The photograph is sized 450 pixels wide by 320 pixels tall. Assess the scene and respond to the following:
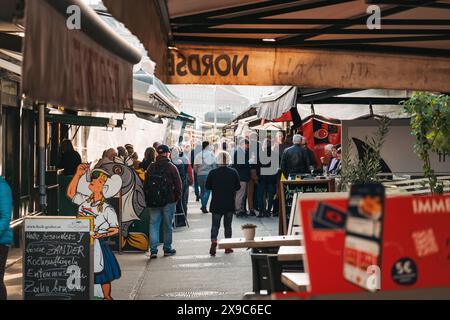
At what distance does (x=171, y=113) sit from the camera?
2102cm

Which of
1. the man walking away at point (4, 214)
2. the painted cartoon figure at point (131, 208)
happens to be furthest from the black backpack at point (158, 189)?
the man walking away at point (4, 214)

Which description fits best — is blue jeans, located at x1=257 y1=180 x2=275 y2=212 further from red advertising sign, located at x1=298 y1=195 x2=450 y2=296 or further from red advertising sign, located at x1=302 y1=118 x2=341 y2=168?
red advertising sign, located at x1=298 y1=195 x2=450 y2=296

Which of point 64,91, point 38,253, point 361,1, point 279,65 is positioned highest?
point 361,1

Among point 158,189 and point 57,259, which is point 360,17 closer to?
point 57,259

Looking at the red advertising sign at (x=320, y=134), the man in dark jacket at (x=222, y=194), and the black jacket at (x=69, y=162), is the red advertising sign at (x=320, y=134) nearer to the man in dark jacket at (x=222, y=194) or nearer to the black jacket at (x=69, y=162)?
the black jacket at (x=69, y=162)

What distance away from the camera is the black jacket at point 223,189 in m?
13.6

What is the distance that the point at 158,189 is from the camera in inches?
526

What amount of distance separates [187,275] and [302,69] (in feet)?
14.3

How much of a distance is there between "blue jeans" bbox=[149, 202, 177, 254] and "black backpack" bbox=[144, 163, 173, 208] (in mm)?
151

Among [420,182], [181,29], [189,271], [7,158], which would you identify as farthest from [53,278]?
[7,158]

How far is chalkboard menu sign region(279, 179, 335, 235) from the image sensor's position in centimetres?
1166

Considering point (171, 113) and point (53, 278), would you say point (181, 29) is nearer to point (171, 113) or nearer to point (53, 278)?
point (53, 278)

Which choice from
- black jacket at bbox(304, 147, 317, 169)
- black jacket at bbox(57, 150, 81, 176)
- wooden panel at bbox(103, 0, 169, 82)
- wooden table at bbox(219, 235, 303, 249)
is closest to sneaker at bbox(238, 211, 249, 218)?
black jacket at bbox(304, 147, 317, 169)

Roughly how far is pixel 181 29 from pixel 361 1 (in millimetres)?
1861
